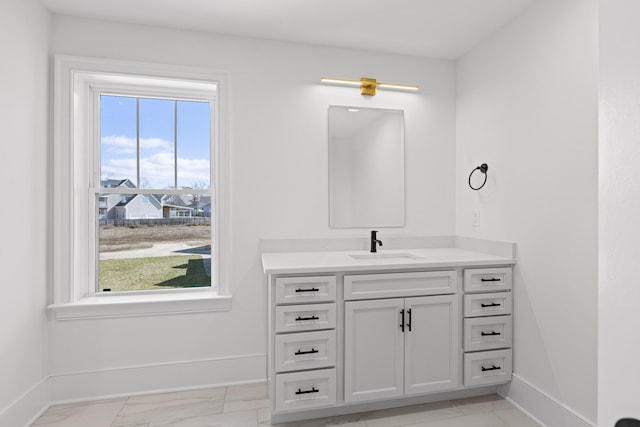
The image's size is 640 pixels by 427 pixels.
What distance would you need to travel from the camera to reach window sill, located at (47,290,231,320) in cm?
221

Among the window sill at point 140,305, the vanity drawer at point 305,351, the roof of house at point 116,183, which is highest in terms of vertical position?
the roof of house at point 116,183

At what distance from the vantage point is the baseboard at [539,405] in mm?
1805

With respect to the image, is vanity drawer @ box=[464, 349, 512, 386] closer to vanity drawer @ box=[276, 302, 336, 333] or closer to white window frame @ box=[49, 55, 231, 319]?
vanity drawer @ box=[276, 302, 336, 333]

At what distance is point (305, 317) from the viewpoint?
1921 millimetres

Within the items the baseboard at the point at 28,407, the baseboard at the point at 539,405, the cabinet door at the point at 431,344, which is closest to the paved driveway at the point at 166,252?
the baseboard at the point at 28,407

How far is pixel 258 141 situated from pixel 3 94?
139 cm

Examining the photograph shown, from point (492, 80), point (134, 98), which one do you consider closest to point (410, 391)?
point (492, 80)

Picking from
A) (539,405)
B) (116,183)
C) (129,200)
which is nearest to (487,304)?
(539,405)

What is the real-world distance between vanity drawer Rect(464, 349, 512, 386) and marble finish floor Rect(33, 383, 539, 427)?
0.17 meters

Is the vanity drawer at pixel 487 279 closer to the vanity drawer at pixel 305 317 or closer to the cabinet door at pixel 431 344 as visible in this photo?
the cabinet door at pixel 431 344

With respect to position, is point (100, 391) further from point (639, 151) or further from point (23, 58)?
point (639, 151)

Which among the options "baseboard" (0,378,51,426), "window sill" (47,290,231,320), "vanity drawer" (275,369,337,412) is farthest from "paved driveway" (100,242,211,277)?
"vanity drawer" (275,369,337,412)

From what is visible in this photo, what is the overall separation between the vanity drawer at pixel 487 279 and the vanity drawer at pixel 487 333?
190 mm

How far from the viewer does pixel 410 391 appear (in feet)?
6.68
